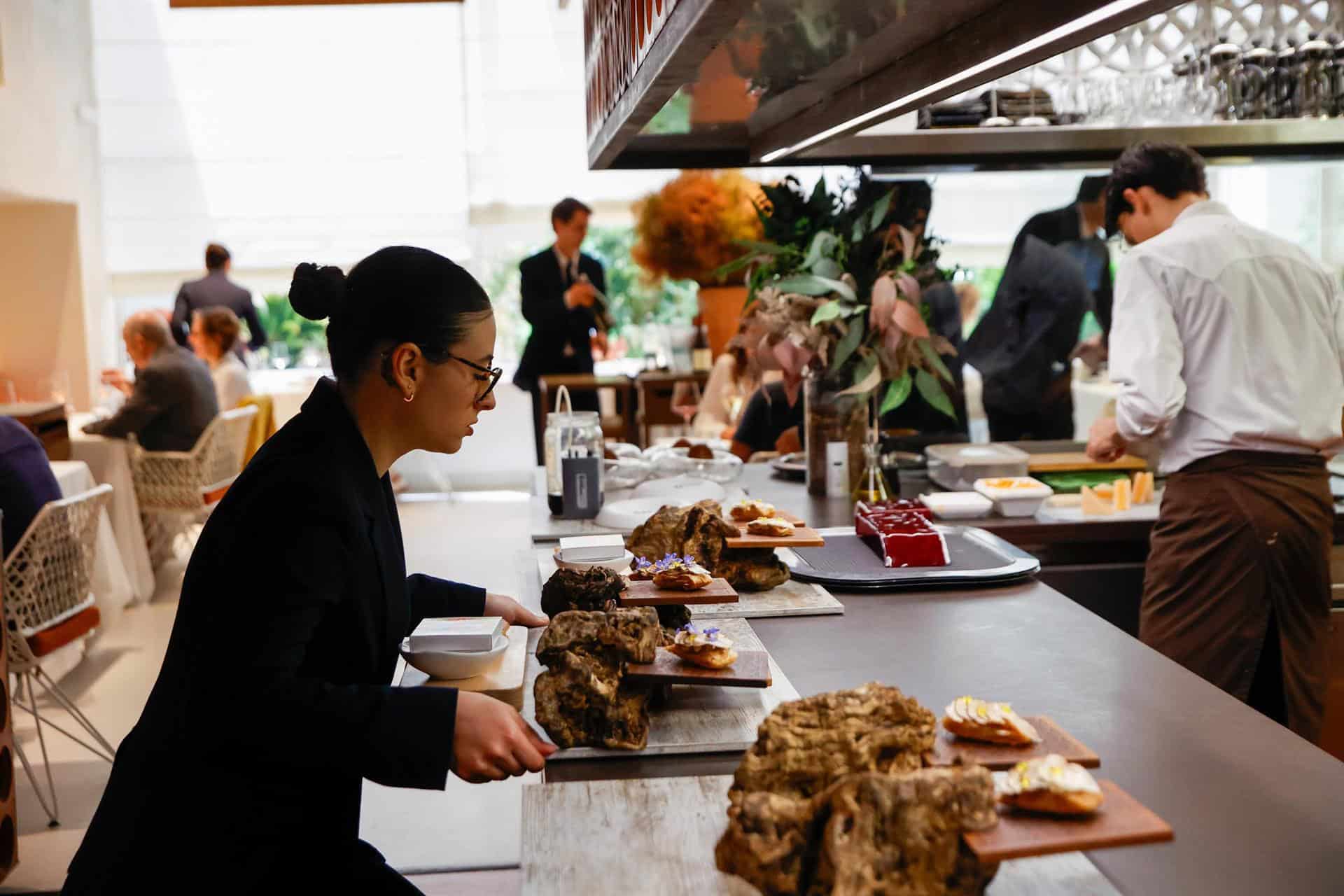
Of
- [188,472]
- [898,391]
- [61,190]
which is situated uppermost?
[61,190]

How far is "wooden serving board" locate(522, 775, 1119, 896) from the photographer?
3.70ft

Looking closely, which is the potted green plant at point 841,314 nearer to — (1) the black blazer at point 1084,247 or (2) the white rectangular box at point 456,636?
(1) the black blazer at point 1084,247

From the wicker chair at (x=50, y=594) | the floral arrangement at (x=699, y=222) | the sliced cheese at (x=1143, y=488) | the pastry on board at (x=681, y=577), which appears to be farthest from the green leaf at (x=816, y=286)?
the floral arrangement at (x=699, y=222)

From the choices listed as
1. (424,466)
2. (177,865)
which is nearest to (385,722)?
(177,865)

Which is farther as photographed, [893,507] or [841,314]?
[841,314]

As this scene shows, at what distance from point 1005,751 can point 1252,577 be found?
5.98 feet

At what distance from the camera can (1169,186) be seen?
306cm

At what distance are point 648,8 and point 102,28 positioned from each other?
856 centimetres

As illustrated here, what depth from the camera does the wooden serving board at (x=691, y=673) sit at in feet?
4.91

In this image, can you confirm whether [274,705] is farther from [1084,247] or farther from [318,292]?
[1084,247]

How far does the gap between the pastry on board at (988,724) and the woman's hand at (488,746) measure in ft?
1.47

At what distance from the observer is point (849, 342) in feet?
10.0

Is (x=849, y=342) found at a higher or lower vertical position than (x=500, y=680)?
higher

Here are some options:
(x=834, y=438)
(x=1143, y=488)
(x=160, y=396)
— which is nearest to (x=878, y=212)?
(x=834, y=438)
